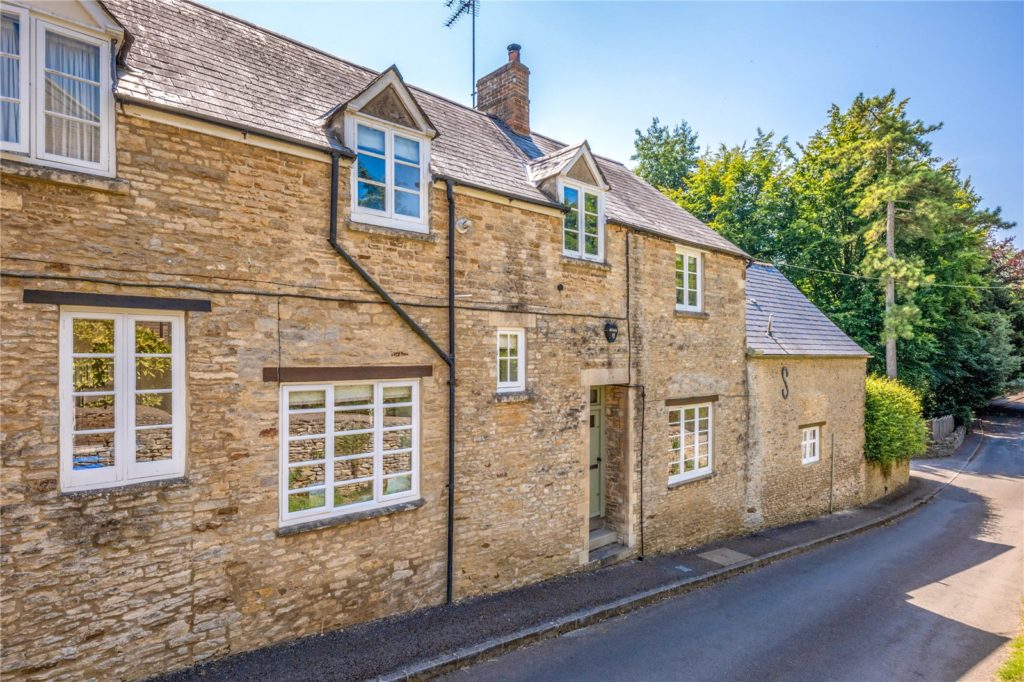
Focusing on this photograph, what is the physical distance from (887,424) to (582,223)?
51.3 ft

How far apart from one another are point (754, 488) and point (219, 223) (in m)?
13.9

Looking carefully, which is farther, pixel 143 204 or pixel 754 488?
pixel 754 488

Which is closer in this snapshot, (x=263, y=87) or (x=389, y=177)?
(x=263, y=87)

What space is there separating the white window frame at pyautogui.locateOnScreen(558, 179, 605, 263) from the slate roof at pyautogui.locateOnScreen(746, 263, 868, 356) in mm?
6069

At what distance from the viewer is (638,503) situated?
11383mm

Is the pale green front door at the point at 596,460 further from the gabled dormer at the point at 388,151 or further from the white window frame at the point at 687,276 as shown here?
the gabled dormer at the point at 388,151

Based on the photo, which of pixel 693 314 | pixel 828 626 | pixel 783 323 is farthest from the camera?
pixel 783 323

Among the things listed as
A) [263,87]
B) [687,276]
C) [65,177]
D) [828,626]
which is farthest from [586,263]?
[65,177]

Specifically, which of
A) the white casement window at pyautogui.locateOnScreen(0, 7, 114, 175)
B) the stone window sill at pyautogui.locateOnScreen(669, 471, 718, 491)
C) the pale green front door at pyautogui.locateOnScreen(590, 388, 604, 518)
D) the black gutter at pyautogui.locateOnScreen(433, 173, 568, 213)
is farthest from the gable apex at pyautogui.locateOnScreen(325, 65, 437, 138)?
the stone window sill at pyautogui.locateOnScreen(669, 471, 718, 491)

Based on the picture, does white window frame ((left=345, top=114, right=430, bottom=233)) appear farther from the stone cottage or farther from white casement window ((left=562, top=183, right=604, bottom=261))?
white casement window ((left=562, top=183, right=604, bottom=261))

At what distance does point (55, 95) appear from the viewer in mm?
5660

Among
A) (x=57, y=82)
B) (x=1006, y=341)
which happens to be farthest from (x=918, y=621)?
(x=1006, y=341)

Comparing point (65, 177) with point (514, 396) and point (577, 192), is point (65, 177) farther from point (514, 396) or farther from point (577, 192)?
point (577, 192)

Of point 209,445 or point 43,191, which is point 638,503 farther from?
point 43,191
